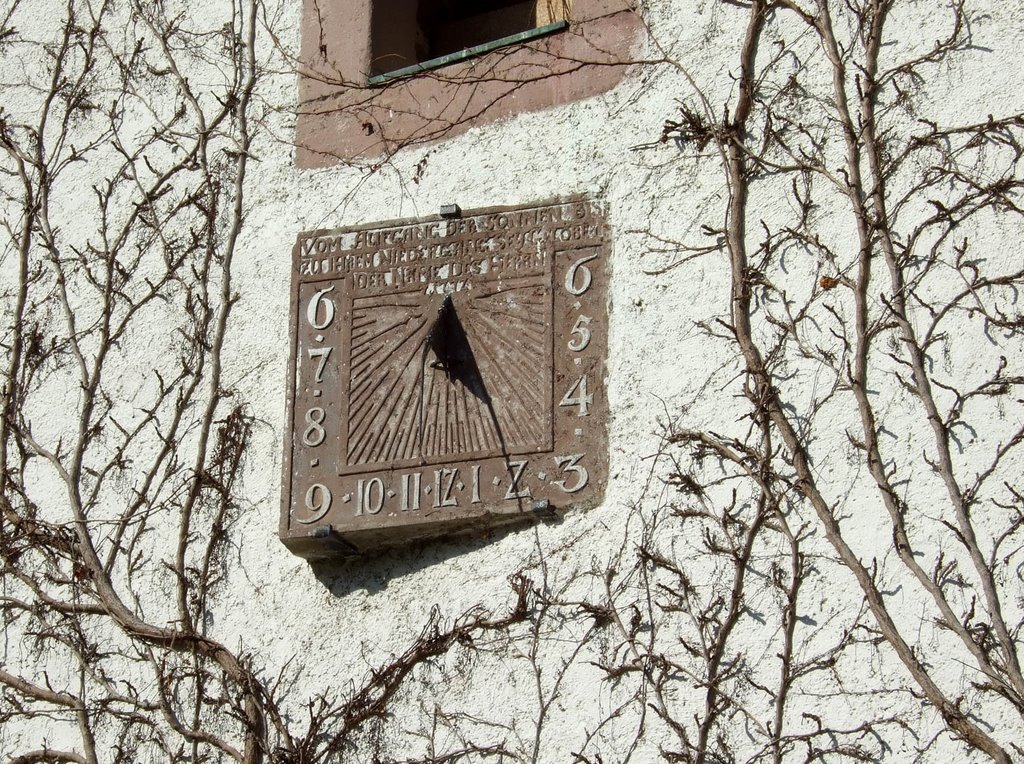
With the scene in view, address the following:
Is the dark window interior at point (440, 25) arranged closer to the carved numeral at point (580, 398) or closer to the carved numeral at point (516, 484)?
the carved numeral at point (580, 398)

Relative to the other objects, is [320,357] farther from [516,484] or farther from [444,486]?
[516,484]

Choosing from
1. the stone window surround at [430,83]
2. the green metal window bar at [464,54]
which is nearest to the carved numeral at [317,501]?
the stone window surround at [430,83]

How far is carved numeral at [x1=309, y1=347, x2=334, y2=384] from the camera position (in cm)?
679

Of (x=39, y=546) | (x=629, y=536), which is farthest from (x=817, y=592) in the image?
(x=39, y=546)

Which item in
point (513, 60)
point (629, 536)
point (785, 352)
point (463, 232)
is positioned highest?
point (513, 60)

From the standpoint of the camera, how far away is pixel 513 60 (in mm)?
7027

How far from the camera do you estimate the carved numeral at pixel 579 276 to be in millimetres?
6578

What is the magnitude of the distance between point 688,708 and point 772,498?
60 cm

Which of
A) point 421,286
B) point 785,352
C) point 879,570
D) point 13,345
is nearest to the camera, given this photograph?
point 879,570

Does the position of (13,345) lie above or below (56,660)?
above

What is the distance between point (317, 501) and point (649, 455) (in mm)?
991

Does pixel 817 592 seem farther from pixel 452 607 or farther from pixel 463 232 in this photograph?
pixel 463 232

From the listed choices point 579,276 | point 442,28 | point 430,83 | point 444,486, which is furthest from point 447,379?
point 442,28

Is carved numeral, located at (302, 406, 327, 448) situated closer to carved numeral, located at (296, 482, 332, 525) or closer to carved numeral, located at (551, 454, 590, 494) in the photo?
carved numeral, located at (296, 482, 332, 525)
